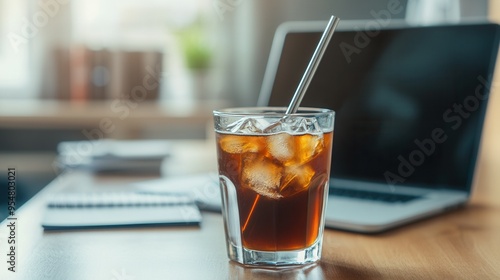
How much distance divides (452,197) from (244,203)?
16.5 inches

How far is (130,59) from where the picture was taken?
10.1ft

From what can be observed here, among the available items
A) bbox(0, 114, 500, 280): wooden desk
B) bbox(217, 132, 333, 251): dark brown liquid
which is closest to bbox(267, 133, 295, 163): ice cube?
bbox(217, 132, 333, 251): dark brown liquid

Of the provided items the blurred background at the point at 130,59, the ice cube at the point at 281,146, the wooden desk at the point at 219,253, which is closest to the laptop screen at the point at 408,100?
the wooden desk at the point at 219,253

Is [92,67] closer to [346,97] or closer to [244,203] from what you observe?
[346,97]

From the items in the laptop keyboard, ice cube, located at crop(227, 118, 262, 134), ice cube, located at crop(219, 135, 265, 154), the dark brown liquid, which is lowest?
the laptop keyboard

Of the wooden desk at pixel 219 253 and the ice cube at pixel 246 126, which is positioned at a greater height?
the ice cube at pixel 246 126

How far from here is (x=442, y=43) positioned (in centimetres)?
99

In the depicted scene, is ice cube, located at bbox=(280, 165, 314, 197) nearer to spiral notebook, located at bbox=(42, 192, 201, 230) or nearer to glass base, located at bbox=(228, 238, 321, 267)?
glass base, located at bbox=(228, 238, 321, 267)

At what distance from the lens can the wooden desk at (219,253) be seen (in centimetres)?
65

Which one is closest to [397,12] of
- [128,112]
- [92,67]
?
[128,112]

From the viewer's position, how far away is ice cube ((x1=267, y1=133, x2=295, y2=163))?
65cm

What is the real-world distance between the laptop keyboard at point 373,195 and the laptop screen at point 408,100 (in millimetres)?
36

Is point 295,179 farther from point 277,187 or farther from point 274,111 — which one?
point 274,111

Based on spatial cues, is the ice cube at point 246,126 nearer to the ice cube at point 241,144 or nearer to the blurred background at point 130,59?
the ice cube at point 241,144
